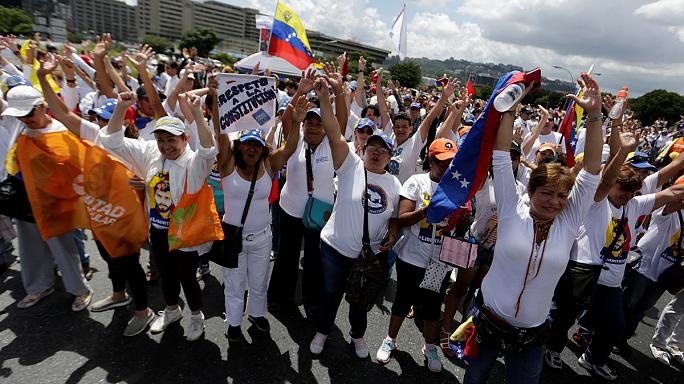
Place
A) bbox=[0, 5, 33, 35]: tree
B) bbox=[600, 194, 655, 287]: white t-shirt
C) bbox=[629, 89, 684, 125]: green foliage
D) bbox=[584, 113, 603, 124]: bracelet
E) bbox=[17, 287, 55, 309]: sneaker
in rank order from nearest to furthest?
bbox=[584, 113, 603, 124]: bracelet → bbox=[600, 194, 655, 287]: white t-shirt → bbox=[17, 287, 55, 309]: sneaker → bbox=[629, 89, 684, 125]: green foliage → bbox=[0, 5, 33, 35]: tree

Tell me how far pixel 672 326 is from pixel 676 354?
31cm

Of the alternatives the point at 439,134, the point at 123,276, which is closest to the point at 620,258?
the point at 439,134

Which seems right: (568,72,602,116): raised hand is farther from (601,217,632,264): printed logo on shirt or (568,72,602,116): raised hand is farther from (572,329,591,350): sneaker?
(572,329,591,350): sneaker

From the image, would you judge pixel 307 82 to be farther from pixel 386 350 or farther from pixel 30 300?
pixel 30 300

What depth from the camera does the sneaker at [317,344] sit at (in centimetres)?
327

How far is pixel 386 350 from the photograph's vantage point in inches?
132

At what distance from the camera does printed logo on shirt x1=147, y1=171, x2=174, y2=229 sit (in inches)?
118

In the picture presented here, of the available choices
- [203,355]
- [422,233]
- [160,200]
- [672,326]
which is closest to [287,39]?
[160,200]

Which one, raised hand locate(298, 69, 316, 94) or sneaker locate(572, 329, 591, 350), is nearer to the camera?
raised hand locate(298, 69, 316, 94)

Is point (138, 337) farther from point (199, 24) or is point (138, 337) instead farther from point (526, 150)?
point (199, 24)

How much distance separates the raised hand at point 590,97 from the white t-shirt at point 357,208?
1495 millimetres

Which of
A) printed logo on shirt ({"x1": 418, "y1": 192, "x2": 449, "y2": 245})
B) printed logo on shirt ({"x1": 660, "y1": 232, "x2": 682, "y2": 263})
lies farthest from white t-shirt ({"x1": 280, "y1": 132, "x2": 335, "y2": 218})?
printed logo on shirt ({"x1": 660, "y1": 232, "x2": 682, "y2": 263})

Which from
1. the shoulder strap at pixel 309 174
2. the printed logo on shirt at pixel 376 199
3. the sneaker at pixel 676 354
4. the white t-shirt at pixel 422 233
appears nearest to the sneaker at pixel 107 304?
the shoulder strap at pixel 309 174

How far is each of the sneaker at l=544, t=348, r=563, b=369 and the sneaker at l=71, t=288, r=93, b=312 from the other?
475 cm
